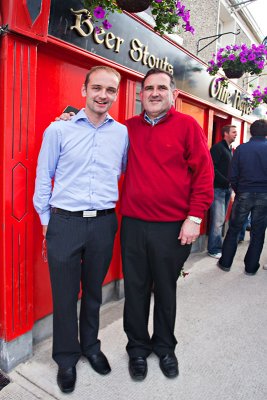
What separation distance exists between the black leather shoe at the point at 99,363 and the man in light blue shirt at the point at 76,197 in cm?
15

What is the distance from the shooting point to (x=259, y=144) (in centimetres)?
433

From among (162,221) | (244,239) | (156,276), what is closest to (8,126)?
(162,221)

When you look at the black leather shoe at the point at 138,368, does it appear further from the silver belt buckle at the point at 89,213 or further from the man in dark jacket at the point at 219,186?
the man in dark jacket at the point at 219,186

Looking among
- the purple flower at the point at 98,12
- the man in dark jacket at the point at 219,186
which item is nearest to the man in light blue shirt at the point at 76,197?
the purple flower at the point at 98,12

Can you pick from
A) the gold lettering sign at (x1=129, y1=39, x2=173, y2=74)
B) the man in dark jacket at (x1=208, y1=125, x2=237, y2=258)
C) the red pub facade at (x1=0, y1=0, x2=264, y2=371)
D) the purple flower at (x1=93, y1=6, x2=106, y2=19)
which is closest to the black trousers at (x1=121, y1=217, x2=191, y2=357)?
the red pub facade at (x1=0, y1=0, x2=264, y2=371)

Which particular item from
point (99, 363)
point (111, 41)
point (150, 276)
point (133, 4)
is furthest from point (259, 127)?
point (99, 363)

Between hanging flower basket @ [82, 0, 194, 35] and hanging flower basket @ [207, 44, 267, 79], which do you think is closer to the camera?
hanging flower basket @ [82, 0, 194, 35]

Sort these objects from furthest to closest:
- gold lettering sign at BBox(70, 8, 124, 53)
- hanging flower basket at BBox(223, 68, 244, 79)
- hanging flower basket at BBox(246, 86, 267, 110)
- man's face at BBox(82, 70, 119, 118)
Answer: hanging flower basket at BBox(246, 86, 267, 110), hanging flower basket at BBox(223, 68, 244, 79), gold lettering sign at BBox(70, 8, 124, 53), man's face at BBox(82, 70, 119, 118)

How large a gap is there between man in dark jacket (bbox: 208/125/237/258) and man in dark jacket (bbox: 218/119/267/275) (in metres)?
0.66

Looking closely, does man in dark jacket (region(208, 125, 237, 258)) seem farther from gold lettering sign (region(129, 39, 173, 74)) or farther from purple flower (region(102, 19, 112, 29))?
purple flower (region(102, 19, 112, 29))

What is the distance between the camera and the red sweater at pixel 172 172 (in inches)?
87.7

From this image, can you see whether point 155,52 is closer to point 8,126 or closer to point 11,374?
point 8,126

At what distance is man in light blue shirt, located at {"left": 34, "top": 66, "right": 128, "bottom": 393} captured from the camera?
2.14 metres

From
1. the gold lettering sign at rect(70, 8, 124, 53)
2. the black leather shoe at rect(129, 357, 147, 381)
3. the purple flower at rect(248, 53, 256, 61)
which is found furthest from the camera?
the purple flower at rect(248, 53, 256, 61)
